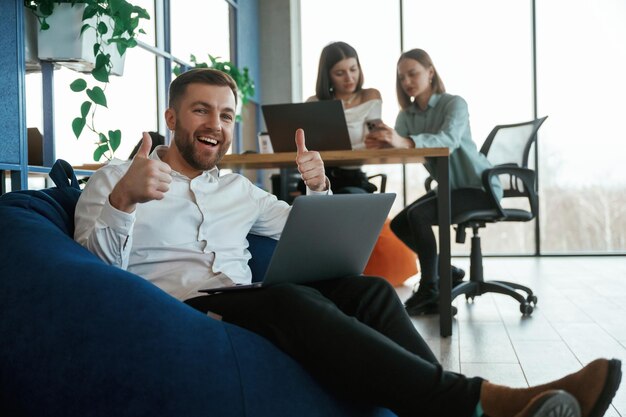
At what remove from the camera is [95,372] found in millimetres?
1193

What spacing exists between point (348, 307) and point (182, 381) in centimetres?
55

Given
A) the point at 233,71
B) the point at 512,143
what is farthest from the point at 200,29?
the point at 512,143

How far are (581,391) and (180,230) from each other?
1.06 m

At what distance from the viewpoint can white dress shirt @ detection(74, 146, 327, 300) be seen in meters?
1.58

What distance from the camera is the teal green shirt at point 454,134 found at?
11.2ft

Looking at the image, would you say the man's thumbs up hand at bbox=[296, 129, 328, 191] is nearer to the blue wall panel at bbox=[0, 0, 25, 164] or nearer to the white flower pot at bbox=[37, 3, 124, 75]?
the blue wall panel at bbox=[0, 0, 25, 164]

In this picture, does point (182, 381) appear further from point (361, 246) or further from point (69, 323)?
point (361, 246)

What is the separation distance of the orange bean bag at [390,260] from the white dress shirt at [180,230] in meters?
2.59

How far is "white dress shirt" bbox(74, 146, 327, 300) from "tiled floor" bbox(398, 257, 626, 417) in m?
1.00

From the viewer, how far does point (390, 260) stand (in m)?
4.60

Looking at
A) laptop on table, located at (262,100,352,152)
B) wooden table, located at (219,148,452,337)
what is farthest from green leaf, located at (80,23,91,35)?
wooden table, located at (219,148,452,337)

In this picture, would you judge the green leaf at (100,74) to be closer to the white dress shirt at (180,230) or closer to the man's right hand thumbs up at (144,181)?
the white dress shirt at (180,230)

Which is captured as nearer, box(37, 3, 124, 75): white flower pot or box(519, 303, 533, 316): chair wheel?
box(37, 3, 124, 75): white flower pot

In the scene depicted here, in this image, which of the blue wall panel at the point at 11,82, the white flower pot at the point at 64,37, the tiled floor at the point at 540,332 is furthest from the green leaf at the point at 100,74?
the tiled floor at the point at 540,332
